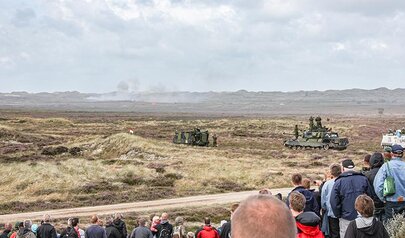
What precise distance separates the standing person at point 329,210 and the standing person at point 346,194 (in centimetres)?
14

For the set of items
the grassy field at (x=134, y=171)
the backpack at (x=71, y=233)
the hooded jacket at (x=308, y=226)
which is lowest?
the grassy field at (x=134, y=171)

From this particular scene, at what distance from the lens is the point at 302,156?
148 ft

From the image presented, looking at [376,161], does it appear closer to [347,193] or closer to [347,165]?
[347,165]

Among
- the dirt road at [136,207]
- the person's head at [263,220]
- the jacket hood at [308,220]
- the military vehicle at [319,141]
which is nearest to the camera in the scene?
the person's head at [263,220]

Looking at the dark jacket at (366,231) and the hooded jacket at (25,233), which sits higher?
the dark jacket at (366,231)

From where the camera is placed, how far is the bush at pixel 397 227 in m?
8.95

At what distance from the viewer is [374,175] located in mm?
10133

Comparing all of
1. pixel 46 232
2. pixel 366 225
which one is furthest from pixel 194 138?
pixel 366 225

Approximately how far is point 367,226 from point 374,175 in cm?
309

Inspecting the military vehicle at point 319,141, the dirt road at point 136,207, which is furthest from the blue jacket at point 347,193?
the military vehicle at point 319,141

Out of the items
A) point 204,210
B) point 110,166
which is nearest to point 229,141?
point 110,166

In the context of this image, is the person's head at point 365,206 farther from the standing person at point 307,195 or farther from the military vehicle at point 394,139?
the military vehicle at point 394,139

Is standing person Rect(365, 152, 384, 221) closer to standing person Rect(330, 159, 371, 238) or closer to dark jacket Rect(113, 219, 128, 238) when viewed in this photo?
standing person Rect(330, 159, 371, 238)

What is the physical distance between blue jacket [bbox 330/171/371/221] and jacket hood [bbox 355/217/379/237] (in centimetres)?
A: 175
